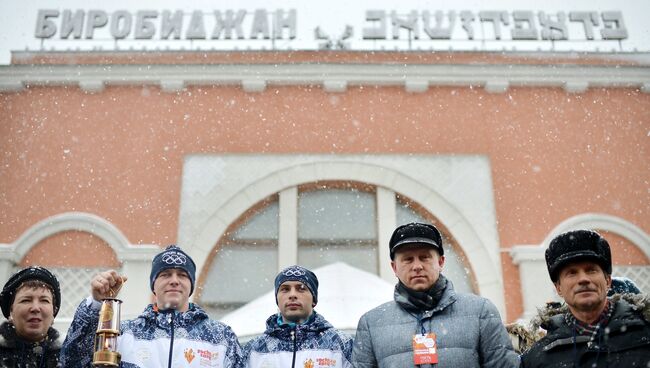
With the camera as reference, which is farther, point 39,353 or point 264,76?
point 264,76

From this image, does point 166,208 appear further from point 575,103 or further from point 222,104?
point 575,103

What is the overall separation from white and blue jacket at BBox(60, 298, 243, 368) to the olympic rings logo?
275 mm

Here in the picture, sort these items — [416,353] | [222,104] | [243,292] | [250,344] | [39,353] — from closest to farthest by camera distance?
[416,353]
[39,353]
[250,344]
[243,292]
[222,104]

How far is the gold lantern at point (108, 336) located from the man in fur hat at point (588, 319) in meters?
1.96

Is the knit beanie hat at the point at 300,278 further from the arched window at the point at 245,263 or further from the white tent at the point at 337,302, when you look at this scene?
the arched window at the point at 245,263

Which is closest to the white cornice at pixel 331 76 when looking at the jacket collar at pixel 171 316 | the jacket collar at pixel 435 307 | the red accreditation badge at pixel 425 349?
the jacket collar at pixel 171 316

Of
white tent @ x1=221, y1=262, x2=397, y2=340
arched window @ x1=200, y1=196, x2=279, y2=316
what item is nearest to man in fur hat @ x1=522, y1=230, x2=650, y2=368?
white tent @ x1=221, y1=262, x2=397, y2=340

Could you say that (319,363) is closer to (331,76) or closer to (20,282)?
(20,282)

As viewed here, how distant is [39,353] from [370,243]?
756 cm

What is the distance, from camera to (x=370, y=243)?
1082cm

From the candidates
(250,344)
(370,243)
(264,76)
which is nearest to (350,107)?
(264,76)

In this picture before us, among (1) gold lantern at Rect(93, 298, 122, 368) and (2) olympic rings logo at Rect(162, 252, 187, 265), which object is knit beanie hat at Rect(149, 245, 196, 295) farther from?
(1) gold lantern at Rect(93, 298, 122, 368)

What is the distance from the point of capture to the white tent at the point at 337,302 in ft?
23.4

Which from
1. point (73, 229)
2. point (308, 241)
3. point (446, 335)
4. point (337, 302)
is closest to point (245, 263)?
point (308, 241)
